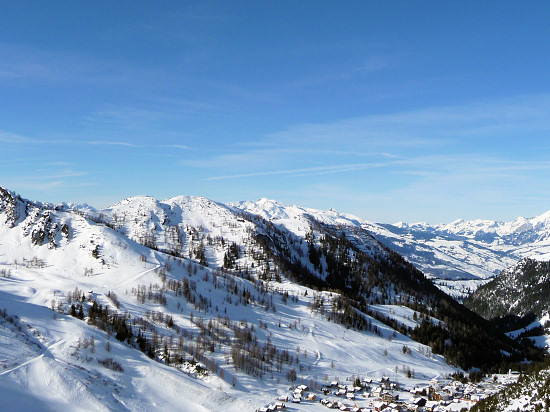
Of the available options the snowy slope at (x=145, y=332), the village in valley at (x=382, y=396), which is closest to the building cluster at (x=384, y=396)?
the village in valley at (x=382, y=396)

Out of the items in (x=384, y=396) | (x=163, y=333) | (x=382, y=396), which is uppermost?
(x=163, y=333)

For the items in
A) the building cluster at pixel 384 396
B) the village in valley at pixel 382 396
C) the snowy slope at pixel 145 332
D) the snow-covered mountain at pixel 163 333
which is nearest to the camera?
the snowy slope at pixel 145 332

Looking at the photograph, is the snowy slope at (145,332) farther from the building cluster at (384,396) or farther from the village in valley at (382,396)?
the building cluster at (384,396)

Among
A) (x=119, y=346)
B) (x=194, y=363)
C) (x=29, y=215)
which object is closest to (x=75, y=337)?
(x=119, y=346)

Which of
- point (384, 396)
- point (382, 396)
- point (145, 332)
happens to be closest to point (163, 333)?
point (145, 332)

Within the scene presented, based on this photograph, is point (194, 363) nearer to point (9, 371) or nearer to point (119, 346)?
point (119, 346)

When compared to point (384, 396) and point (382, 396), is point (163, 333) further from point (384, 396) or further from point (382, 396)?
point (384, 396)
